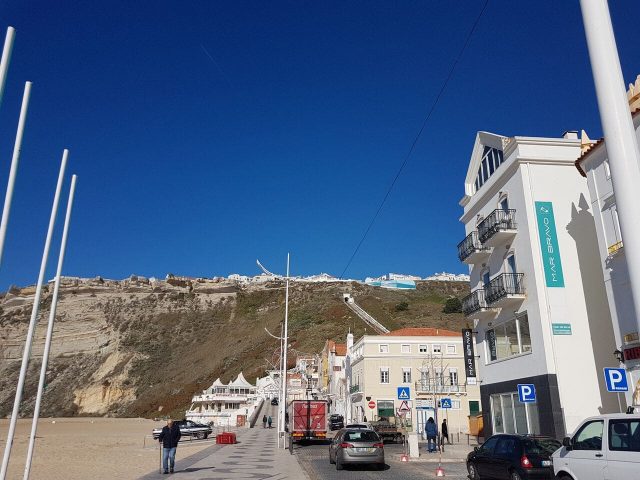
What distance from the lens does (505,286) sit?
25500 mm

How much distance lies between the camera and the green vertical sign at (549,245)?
2411cm

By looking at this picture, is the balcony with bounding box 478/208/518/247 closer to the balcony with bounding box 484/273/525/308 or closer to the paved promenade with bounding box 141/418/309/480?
the balcony with bounding box 484/273/525/308

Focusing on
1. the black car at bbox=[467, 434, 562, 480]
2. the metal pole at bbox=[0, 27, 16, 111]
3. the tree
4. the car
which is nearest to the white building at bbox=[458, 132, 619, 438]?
the black car at bbox=[467, 434, 562, 480]

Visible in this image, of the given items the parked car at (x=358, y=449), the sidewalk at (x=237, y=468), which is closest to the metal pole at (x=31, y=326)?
the sidewalk at (x=237, y=468)

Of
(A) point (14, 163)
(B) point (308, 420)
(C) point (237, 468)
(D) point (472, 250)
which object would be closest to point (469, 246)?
(D) point (472, 250)

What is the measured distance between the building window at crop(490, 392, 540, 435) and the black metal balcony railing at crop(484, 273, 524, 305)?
464cm

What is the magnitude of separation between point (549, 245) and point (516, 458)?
43.5ft

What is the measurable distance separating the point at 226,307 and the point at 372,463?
14504 cm

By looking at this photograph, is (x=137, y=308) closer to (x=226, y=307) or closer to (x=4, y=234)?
(x=226, y=307)

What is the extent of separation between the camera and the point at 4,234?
28.1ft

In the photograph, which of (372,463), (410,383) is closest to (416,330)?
(410,383)

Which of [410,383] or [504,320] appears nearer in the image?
[504,320]

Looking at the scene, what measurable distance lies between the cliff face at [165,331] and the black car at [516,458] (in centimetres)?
8202

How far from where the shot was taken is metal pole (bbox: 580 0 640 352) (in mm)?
4863
